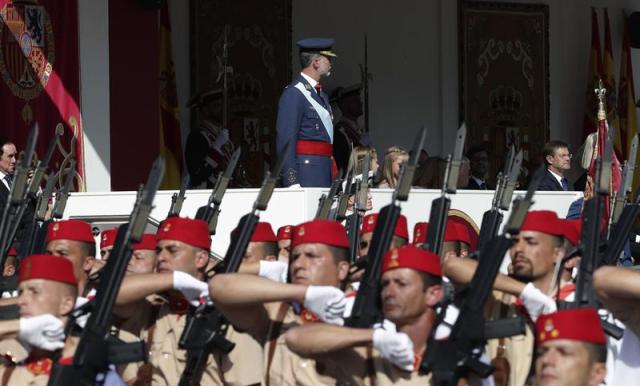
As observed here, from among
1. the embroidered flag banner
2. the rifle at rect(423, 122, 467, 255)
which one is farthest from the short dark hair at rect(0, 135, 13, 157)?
the rifle at rect(423, 122, 467, 255)

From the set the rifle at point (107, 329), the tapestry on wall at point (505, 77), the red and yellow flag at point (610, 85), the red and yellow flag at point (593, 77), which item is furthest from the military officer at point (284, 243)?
the red and yellow flag at point (610, 85)

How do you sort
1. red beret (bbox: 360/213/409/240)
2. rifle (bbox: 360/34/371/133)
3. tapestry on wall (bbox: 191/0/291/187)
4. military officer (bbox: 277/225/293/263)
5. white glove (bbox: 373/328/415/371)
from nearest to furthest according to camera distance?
white glove (bbox: 373/328/415/371)
red beret (bbox: 360/213/409/240)
military officer (bbox: 277/225/293/263)
tapestry on wall (bbox: 191/0/291/187)
rifle (bbox: 360/34/371/133)

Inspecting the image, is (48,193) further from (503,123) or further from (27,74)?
(503,123)

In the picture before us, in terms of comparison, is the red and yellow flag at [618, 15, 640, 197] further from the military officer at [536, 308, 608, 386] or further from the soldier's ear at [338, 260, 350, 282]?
the military officer at [536, 308, 608, 386]

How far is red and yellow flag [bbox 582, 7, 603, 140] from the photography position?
19.4 metres

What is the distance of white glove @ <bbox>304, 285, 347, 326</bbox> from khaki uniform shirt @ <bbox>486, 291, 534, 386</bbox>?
3.29 ft

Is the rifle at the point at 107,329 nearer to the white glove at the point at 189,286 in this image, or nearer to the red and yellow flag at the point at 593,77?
the white glove at the point at 189,286

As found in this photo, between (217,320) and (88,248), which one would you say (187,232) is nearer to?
(217,320)

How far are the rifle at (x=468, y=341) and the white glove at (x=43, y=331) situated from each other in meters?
1.48

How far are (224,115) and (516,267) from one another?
328 inches

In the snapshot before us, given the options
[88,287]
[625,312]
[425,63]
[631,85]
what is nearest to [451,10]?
[425,63]

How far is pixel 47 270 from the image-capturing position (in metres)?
7.43

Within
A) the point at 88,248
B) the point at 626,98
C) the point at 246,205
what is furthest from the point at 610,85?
the point at 88,248

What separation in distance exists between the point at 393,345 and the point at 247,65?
1075 cm
